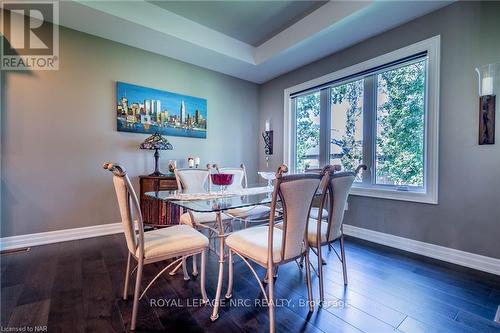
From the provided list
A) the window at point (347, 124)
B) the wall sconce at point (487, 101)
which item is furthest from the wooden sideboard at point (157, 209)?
the wall sconce at point (487, 101)

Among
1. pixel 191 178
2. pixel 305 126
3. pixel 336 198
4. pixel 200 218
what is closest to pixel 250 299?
pixel 200 218

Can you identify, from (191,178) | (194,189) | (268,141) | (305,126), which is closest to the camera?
(194,189)

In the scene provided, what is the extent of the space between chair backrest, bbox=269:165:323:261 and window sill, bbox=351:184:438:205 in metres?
1.89

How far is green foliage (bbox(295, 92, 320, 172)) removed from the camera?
3.88 meters

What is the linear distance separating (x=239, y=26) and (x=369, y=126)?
2355 mm

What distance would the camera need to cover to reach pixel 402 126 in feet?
9.19

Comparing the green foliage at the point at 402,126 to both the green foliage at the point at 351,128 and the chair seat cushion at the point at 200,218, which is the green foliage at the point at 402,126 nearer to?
the green foliage at the point at 351,128

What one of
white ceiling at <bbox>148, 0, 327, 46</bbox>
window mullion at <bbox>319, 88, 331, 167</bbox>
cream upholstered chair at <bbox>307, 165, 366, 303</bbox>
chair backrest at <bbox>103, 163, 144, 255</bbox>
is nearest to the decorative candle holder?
window mullion at <bbox>319, 88, 331, 167</bbox>

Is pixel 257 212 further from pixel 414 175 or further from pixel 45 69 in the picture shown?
pixel 45 69

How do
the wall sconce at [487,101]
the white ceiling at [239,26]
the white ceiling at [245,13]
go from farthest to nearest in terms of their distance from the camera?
the white ceiling at [245,13]
the white ceiling at [239,26]
the wall sconce at [487,101]

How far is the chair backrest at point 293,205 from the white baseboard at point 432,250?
194cm

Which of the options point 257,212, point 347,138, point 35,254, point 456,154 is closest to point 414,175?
point 456,154

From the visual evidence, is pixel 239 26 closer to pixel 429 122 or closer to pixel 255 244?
pixel 429 122

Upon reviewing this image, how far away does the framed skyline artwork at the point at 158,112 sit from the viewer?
3244mm
